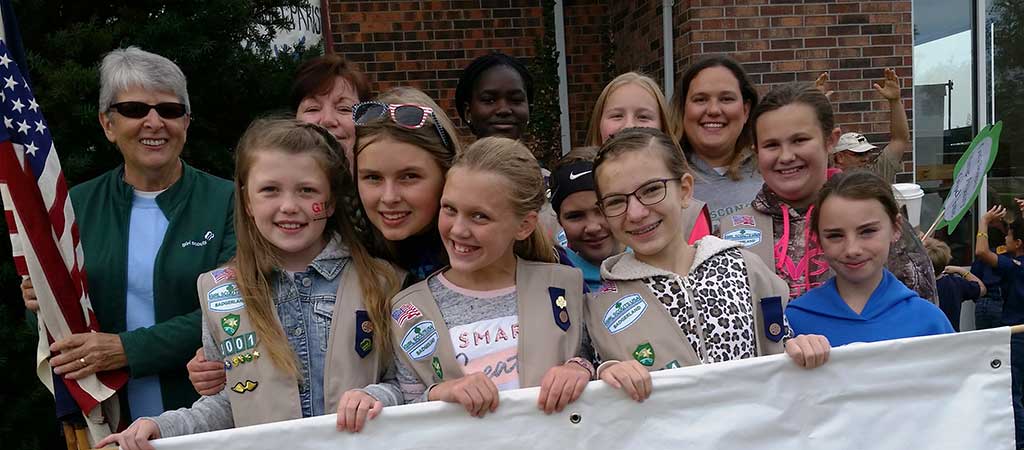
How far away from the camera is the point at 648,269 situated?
2.34 m

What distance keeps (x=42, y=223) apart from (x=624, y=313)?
75.0 inches

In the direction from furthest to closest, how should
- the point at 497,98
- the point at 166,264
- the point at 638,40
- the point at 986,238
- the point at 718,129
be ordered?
the point at 638,40
the point at 986,238
the point at 497,98
the point at 718,129
the point at 166,264

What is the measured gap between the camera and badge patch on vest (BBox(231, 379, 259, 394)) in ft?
7.46

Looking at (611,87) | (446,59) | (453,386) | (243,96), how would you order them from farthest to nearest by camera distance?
1. (446,59)
2. (243,96)
3. (611,87)
4. (453,386)

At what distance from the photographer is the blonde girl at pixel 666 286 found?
7.40 ft

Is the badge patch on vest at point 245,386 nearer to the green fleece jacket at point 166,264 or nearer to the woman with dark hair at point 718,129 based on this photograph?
the green fleece jacket at point 166,264

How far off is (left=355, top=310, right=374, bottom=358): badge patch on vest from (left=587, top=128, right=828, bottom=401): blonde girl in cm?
66

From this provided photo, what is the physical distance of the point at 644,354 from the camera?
2.25m

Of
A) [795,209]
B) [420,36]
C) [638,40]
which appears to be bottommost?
[795,209]

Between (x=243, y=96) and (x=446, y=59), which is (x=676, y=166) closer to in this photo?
(x=243, y=96)

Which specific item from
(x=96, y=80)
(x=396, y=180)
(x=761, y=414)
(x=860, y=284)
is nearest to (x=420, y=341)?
(x=396, y=180)

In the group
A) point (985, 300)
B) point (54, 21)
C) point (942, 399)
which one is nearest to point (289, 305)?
point (942, 399)

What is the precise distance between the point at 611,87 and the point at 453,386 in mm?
1837

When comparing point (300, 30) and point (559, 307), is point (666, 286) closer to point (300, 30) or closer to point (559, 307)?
point (559, 307)
